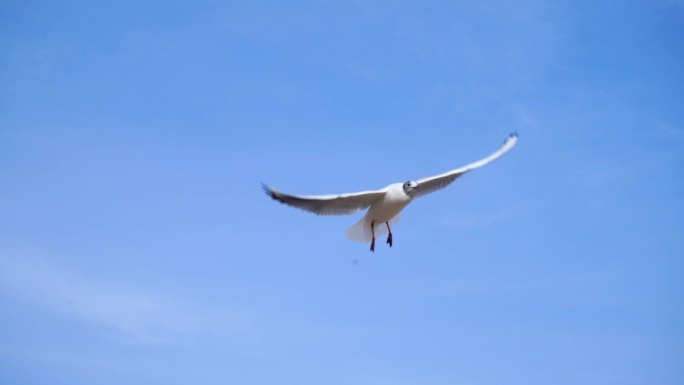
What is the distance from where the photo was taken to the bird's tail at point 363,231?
52.2ft

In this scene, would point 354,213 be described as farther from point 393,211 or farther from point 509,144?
point 509,144

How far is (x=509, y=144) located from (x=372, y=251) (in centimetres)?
366

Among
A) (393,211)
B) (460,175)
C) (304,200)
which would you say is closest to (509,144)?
(460,175)

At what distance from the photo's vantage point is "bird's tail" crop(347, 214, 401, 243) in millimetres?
15922

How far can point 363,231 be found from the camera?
16031mm

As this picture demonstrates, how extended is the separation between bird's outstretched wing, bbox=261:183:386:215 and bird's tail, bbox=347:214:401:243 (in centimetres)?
37

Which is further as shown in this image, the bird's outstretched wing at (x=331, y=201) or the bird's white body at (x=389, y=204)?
the bird's white body at (x=389, y=204)

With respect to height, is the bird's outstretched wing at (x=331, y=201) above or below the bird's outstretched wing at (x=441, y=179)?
below

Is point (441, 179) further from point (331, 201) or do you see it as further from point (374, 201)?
point (331, 201)

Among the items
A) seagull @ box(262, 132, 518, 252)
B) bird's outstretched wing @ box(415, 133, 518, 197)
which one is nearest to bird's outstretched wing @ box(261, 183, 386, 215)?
seagull @ box(262, 132, 518, 252)

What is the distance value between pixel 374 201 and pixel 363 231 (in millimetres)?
668

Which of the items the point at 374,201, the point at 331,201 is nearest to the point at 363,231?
the point at 374,201

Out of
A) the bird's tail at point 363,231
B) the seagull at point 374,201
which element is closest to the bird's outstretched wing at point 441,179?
the seagull at point 374,201

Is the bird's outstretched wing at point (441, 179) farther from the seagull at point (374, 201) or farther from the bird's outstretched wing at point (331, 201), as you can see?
the bird's outstretched wing at point (331, 201)
